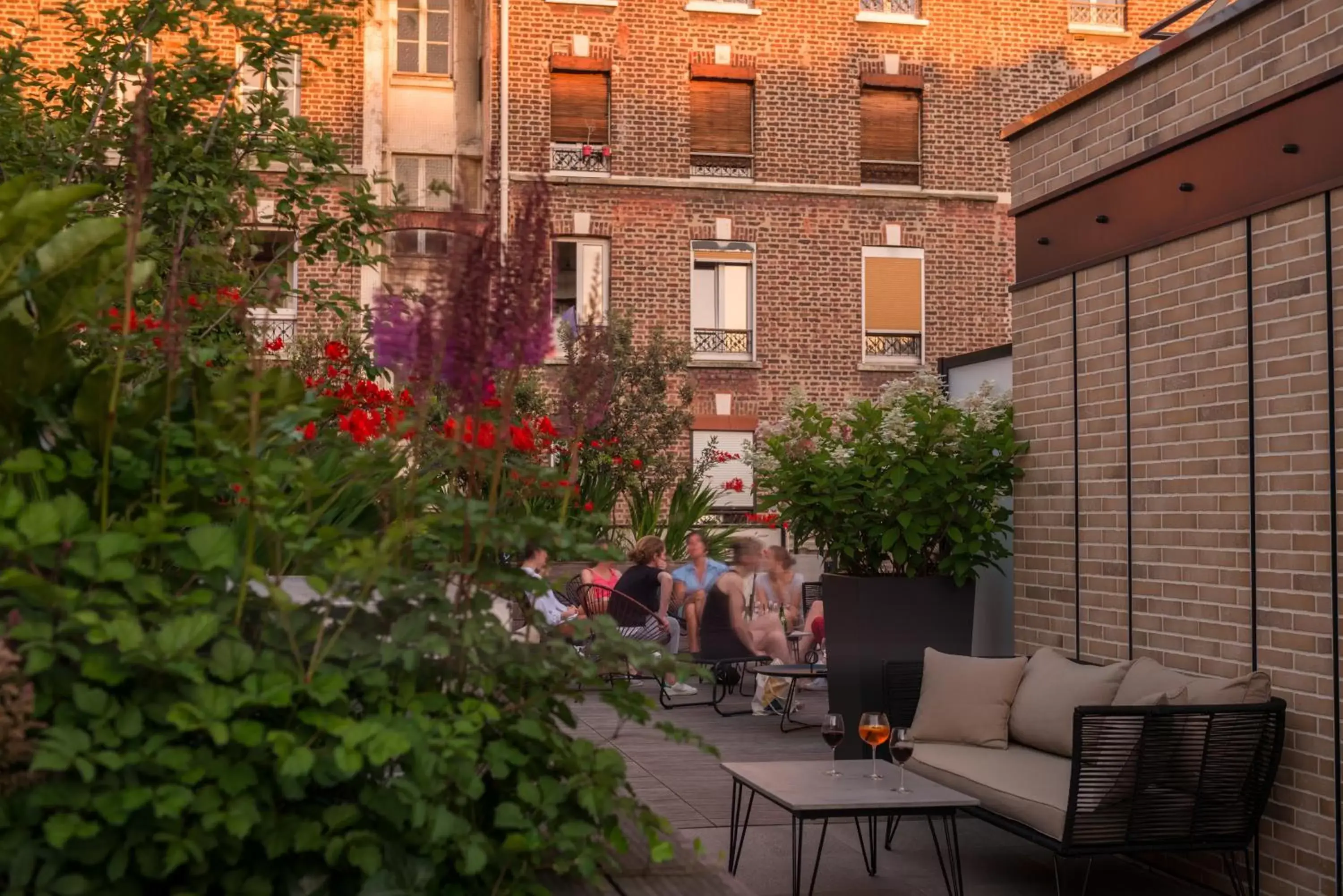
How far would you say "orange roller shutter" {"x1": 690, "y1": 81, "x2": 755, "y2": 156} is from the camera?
22.5 m

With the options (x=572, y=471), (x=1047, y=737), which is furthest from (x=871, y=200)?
(x=572, y=471)

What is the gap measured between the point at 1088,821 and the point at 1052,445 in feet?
8.39

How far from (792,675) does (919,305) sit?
13.9 metres

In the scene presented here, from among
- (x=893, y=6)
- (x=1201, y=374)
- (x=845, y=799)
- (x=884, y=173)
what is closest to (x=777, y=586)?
(x=1201, y=374)

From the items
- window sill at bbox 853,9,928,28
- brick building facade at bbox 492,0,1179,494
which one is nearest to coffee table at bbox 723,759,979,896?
brick building facade at bbox 492,0,1179,494

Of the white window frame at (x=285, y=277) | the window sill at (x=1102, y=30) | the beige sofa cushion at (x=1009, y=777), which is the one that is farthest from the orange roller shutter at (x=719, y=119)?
the beige sofa cushion at (x=1009, y=777)

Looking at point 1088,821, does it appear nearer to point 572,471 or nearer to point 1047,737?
point 1047,737

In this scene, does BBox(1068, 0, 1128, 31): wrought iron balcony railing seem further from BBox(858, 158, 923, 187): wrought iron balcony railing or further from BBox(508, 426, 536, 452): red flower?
BBox(508, 426, 536, 452): red flower

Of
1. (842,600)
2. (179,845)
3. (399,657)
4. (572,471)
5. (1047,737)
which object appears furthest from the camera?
(842,600)

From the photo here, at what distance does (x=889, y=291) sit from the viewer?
22984 mm

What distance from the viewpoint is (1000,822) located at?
18.9 ft

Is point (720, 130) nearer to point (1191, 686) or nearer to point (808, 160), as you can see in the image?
point (808, 160)

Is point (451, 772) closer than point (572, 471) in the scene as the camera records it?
Yes

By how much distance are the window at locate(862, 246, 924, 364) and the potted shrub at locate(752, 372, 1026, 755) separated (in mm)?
14584
